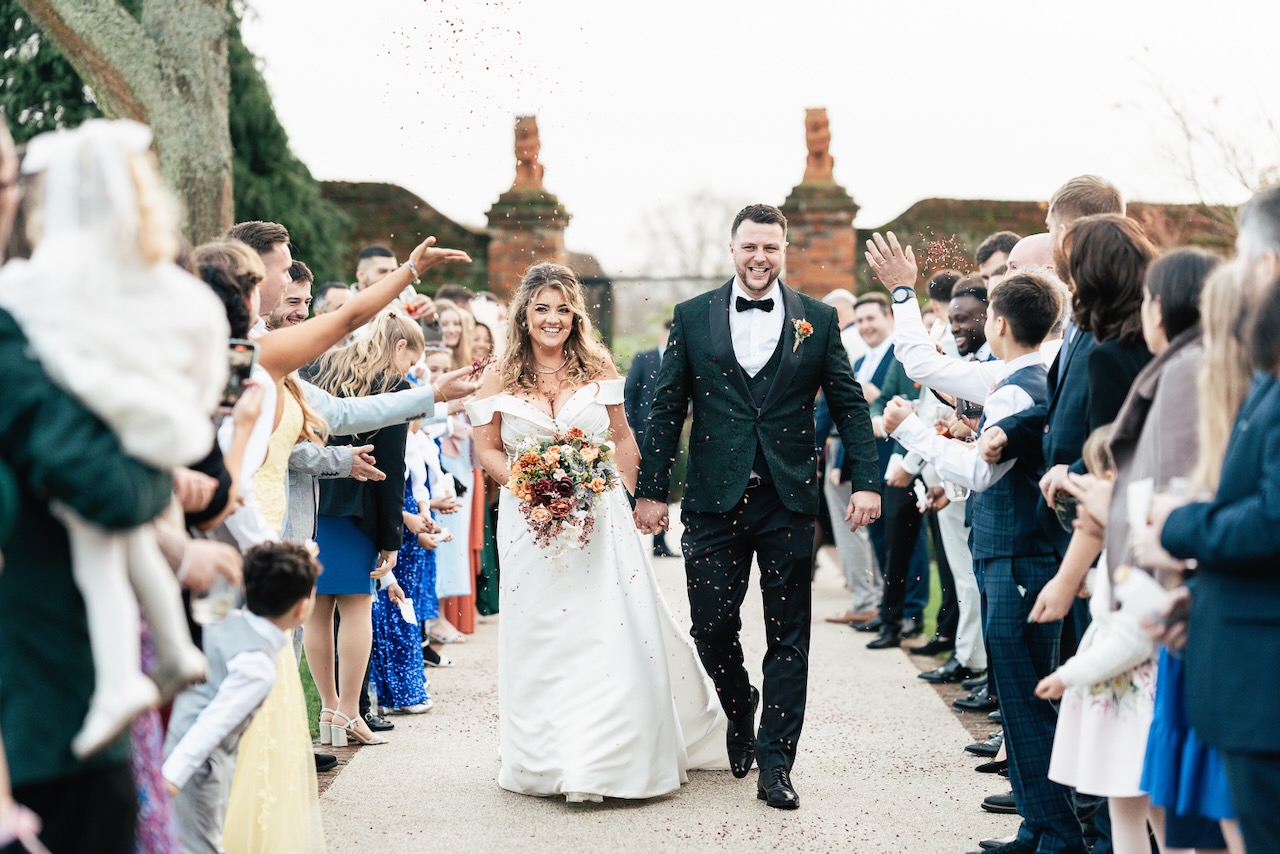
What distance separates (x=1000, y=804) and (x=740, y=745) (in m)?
1.20

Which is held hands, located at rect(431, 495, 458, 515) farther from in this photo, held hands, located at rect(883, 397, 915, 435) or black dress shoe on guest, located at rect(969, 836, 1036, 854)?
black dress shoe on guest, located at rect(969, 836, 1036, 854)

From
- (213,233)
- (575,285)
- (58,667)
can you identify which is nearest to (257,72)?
(213,233)

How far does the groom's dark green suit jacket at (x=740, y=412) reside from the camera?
579cm

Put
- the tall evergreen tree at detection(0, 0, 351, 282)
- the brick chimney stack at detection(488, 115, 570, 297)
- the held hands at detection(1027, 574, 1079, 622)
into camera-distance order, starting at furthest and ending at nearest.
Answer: the brick chimney stack at detection(488, 115, 570, 297) → the tall evergreen tree at detection(0, 0, 351, 282) → the held hands at detection(1027, 574, 1079, 622)

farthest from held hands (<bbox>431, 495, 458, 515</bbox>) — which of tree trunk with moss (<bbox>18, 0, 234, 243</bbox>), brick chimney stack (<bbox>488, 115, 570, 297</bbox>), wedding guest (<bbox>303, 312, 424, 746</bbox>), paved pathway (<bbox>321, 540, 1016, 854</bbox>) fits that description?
brick chimney stack (<bbox>488, 115, 570, 297</bbox>)

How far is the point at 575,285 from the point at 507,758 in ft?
7.29

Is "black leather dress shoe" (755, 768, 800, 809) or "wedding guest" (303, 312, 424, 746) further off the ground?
"wedding guest" (303, 312, 424, 746)

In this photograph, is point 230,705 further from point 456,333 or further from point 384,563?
point 456,333

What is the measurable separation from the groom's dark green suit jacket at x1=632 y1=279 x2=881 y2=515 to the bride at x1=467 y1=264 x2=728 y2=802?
0.36m

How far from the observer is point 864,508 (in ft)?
18.8

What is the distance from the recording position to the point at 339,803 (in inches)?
226

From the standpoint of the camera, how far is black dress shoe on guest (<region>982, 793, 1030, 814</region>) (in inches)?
215

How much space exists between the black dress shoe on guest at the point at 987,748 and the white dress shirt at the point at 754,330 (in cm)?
221

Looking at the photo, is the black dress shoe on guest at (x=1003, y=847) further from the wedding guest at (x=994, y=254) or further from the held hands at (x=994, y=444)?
the wedding guest at (x=994, y=254)
